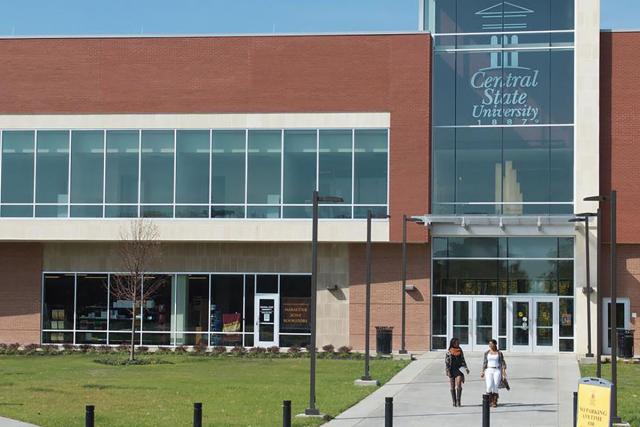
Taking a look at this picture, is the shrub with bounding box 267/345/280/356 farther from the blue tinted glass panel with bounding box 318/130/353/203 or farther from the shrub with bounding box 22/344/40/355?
the shrub with bounding box 22/344/40/355

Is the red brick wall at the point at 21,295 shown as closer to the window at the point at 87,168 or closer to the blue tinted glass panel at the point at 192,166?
the window at the point at 87,168

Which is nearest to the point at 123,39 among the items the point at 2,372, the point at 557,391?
the point at 2,372

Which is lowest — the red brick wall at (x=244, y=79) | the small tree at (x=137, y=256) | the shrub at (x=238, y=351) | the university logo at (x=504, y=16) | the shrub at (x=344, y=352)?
the shrub at (x=238, y=351)

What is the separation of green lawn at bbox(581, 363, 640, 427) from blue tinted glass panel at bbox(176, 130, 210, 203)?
16433mm

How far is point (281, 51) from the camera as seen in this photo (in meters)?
44.2

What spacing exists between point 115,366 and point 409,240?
12.7 m

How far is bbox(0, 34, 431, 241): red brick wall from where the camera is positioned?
142 ft

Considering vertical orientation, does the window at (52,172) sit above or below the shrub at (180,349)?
above

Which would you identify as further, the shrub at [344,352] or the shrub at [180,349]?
the shrub at [180,349]

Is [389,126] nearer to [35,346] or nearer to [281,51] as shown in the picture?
[281,51]

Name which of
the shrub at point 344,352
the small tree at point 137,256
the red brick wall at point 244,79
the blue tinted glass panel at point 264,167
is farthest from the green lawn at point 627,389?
the small tree at point 137,256

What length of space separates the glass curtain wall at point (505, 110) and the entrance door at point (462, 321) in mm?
3580

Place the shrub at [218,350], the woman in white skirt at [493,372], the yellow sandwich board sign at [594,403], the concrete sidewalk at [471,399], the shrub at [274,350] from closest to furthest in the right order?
the yellow sandwich board sign at [594,403]
the concrete sidewalk at [471,399]
the woman in white skirt at [493,372]
the shrub at [218,350]
the shrub at [274,350]

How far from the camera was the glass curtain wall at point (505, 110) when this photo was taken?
43375mm
